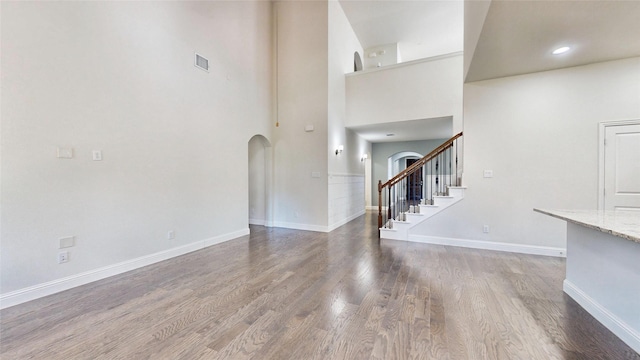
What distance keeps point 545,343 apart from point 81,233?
453 cm

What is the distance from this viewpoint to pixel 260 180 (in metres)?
6.26

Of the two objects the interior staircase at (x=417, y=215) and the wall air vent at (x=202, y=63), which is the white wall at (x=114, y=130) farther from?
the interior staircase at (x=417, y=215)

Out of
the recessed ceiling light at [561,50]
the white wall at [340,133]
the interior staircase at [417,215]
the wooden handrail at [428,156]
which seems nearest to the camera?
the recessed ceiling light at [561,50]

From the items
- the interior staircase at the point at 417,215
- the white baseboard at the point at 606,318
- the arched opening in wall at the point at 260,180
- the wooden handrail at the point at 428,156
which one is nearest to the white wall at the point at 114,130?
the arched opening in wall at the point at 260,180

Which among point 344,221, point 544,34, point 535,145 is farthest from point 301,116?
point 535,145

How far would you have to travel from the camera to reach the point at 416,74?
5.55 m

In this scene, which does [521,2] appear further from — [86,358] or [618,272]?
[86,358]

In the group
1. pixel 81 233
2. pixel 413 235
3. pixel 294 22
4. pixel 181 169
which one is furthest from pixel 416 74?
pixel 81 233

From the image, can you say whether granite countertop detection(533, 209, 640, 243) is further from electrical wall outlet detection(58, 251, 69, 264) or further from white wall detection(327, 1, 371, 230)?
electrical wall outlet detection(58, 251, 69, 264)

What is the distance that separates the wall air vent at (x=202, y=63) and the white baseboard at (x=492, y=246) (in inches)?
190

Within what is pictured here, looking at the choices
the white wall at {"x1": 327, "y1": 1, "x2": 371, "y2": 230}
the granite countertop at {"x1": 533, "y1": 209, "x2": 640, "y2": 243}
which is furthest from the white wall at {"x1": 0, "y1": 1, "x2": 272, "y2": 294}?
the granite countertop at {"x1": 533, "y1": 209, "x2": 640, "y2": 243}

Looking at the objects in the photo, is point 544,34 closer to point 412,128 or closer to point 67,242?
point 412,128

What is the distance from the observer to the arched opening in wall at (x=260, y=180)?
612cm

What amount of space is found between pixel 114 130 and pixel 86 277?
5.82ft
